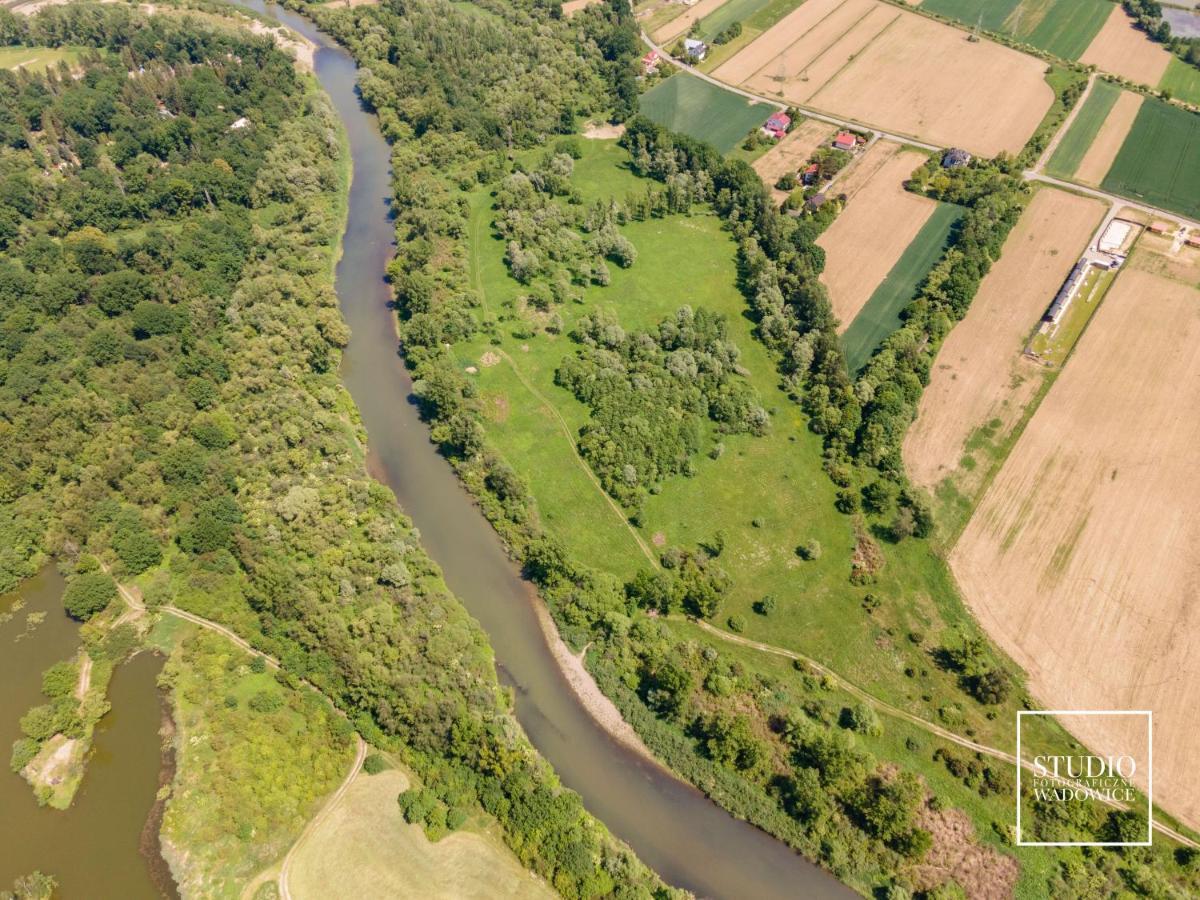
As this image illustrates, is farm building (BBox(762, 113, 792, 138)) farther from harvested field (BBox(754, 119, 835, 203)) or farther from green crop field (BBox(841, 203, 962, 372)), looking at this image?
green crop field (BBox(841, 203, 962, 372))

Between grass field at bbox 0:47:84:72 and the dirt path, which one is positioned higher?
grass field at bbox 0:47:84:72

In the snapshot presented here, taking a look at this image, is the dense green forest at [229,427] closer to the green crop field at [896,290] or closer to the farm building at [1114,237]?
the green crop field at [896,290]

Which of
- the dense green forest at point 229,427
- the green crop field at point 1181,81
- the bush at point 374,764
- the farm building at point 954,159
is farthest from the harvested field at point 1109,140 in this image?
the bush at point 374,764

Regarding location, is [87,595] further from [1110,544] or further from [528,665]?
[1110,544]

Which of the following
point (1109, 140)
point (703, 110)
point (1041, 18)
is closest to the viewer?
point (1109, 140)

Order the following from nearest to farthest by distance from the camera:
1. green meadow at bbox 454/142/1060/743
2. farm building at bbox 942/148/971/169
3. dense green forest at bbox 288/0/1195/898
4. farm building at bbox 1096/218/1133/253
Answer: dense green forest at bbox 288/0/1195/898 → green meadow at bbox 454/142/1060/743 → farm building at bbox 1096/218/1133/253 → farm building at bbox 942/148/971/169

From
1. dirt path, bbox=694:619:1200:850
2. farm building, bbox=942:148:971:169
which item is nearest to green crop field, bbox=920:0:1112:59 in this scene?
farm building, bbox=942:148:971:169

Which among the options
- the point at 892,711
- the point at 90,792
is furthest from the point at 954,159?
the point at 90,792
